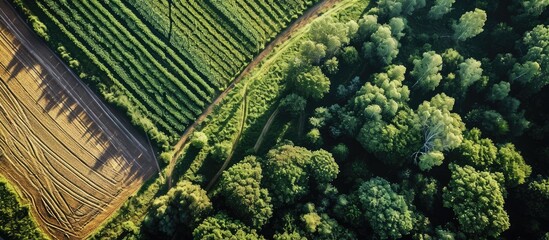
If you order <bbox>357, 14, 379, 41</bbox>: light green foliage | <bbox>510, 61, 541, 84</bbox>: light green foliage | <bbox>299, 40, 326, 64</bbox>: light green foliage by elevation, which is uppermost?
<bbox>299, 40, 326, 64</bbox>: light green foliage

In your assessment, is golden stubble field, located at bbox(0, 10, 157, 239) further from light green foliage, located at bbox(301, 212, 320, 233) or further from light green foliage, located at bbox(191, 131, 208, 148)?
light green foliage, located at bbox(301, 212, 320, 233)

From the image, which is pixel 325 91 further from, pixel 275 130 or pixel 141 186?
pixel 141 186

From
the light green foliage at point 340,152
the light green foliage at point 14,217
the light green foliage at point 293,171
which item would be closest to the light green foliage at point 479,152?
the light green foliage at point 340,152

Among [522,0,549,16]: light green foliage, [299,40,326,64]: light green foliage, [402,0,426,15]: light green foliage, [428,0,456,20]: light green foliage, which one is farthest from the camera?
[428,0,456,20]: light green foliage

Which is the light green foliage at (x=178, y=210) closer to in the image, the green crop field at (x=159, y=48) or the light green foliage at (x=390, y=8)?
the green crop field at (x=159, y=48)

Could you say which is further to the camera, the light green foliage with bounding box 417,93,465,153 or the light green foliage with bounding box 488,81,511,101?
the light green foliage with bounding box 488,81,511,101

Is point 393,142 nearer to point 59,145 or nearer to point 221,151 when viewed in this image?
point 221,151

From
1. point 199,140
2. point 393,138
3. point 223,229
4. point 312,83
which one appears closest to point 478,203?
point 393,138

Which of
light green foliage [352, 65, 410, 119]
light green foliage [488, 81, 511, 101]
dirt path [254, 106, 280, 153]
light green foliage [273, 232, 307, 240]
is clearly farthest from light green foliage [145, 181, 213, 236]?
light green foliage [488, 81, 511, 101]
